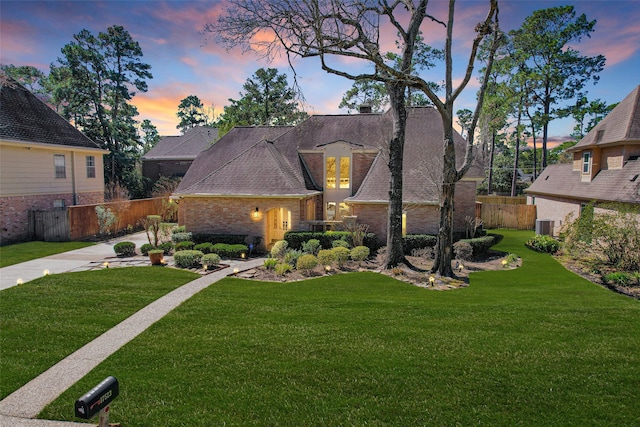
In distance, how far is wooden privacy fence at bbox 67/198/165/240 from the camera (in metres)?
19.9

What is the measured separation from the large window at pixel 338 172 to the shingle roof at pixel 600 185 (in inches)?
503

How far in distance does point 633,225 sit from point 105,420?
16.6m

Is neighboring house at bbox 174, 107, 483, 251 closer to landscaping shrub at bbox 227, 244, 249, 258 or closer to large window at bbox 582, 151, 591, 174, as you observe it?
landscaping shrub at bbox 227, 244, 249, 258

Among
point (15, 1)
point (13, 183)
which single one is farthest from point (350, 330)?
point (13, 183)

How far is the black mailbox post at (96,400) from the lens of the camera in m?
3.37

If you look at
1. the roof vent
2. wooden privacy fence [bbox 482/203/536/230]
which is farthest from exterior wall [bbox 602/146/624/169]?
the roof vent

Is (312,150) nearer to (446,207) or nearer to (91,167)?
(446,207)

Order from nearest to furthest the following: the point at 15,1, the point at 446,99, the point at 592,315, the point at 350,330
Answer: the point at 350,330 < the point at 592,315 < the point at 15,1 < the point at 446,99

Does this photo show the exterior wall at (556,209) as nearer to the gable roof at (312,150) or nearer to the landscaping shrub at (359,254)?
the gable roof at (312,150)

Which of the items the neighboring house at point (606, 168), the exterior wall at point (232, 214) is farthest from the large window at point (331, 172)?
the neighboring house at point (606, 168)

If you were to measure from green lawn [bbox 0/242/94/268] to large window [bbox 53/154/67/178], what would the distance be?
5.24 m

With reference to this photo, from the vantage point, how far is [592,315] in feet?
26.6

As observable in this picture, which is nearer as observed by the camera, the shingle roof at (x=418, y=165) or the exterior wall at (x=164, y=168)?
the shingle roof at (x=418, y=165)

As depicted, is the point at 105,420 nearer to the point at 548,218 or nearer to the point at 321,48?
the point at 321,48
